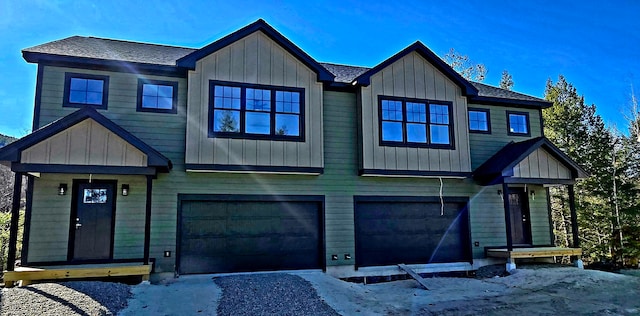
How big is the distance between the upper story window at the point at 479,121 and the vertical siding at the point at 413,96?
68cm

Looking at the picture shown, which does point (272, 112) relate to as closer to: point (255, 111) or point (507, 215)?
point (255, 111)

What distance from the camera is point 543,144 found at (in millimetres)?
11148

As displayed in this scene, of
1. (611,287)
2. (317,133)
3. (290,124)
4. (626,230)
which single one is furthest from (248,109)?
(626,230)

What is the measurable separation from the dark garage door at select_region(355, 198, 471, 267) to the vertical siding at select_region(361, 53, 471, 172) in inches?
44.5

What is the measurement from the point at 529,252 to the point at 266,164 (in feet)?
24.8

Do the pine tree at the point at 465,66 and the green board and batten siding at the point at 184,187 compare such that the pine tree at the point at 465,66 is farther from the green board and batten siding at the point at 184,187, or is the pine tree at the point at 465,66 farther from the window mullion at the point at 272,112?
the window mullion at the point at 272,112

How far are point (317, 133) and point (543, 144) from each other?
643 cm


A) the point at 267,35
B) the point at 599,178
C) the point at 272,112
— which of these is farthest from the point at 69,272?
the point at 599,178

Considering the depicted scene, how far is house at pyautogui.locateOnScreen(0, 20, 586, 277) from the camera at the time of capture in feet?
28.6

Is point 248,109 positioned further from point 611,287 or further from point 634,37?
point 634,37

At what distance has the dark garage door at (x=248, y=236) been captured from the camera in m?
9.48

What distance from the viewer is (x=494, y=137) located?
12.3 m

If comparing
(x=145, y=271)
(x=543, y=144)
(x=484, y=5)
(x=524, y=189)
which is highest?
(x=484, y=5)

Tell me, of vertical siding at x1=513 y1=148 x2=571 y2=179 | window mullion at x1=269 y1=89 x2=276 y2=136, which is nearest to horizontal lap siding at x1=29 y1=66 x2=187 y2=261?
window mullion at x1=269 y1=89 x2=276 y2=136
